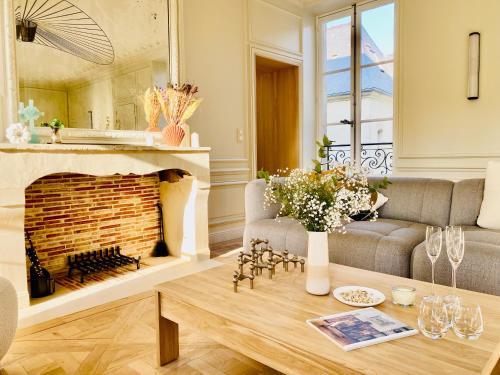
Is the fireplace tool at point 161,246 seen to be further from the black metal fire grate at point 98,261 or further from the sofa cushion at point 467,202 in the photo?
the sofa cushion at point 467,202

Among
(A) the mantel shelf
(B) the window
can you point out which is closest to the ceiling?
(A) the mantel shelf

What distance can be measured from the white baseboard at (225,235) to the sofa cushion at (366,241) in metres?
1.24

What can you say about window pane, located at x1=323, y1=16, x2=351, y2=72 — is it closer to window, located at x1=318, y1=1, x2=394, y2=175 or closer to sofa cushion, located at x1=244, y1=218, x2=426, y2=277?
window, located at x1=318, y1=1, x2=394, y2=175

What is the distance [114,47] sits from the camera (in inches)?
120

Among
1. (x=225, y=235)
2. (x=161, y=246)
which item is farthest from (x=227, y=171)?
(x=161, y=246)

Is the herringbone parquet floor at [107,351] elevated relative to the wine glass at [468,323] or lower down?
lower down

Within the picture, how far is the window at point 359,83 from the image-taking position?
451cm

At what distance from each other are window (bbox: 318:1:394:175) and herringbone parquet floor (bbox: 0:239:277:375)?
3062 mm

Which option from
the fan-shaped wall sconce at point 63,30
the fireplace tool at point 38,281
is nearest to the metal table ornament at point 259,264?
the fireplace tool at point 38,281

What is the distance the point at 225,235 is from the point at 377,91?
248 cm

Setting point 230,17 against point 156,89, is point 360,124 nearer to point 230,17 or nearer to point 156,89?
point 230,17

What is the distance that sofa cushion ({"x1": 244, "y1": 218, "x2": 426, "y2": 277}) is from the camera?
2.10 metres

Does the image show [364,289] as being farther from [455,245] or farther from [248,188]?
[248,188]

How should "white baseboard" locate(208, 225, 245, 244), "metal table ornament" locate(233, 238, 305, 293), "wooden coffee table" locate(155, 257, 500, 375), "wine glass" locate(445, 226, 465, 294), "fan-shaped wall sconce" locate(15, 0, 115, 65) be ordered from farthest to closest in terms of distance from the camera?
"white baseboard" locate(208, 225, 245, 244) < "fan-shaped wall sconce" locate(15, 0, 115, 65) < "metal table ornament" locate(233, 238, 305, 293) < "wine glass" locate(445, 226, 465, 294) < "wooden coffee table" locate(155, 257, 500, 375)
